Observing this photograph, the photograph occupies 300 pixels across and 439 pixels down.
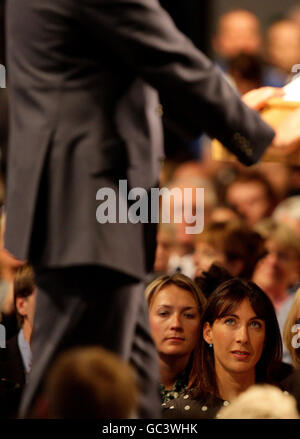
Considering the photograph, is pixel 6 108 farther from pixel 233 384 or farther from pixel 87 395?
pixel 87 395

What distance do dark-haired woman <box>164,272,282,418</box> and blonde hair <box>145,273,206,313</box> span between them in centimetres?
15

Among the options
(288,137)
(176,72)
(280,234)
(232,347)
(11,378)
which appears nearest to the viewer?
(176,72)

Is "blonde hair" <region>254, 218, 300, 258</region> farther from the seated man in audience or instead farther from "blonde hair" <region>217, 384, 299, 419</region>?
"blonde hair" <region>217, 384, 299, 419</region>

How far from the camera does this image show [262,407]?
259cm

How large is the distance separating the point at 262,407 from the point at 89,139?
2.55ft

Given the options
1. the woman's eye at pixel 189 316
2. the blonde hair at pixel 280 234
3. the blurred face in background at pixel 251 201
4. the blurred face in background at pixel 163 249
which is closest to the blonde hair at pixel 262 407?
the woman's eye at pixel 189 316

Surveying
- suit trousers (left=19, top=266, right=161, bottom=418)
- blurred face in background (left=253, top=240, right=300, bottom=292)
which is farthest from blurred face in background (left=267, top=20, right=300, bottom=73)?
suit trousers (left=19, top=266, right=161, bottom=418)

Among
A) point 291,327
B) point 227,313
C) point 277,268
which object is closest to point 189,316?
point 227,313

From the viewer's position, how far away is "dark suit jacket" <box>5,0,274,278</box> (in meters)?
2.37

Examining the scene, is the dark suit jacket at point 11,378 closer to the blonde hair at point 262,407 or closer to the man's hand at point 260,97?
the blonde hair at point 262,407

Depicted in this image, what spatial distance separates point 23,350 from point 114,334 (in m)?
1.07

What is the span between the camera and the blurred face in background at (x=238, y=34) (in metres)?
5.82

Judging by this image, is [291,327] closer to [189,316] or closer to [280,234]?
[189,316]
